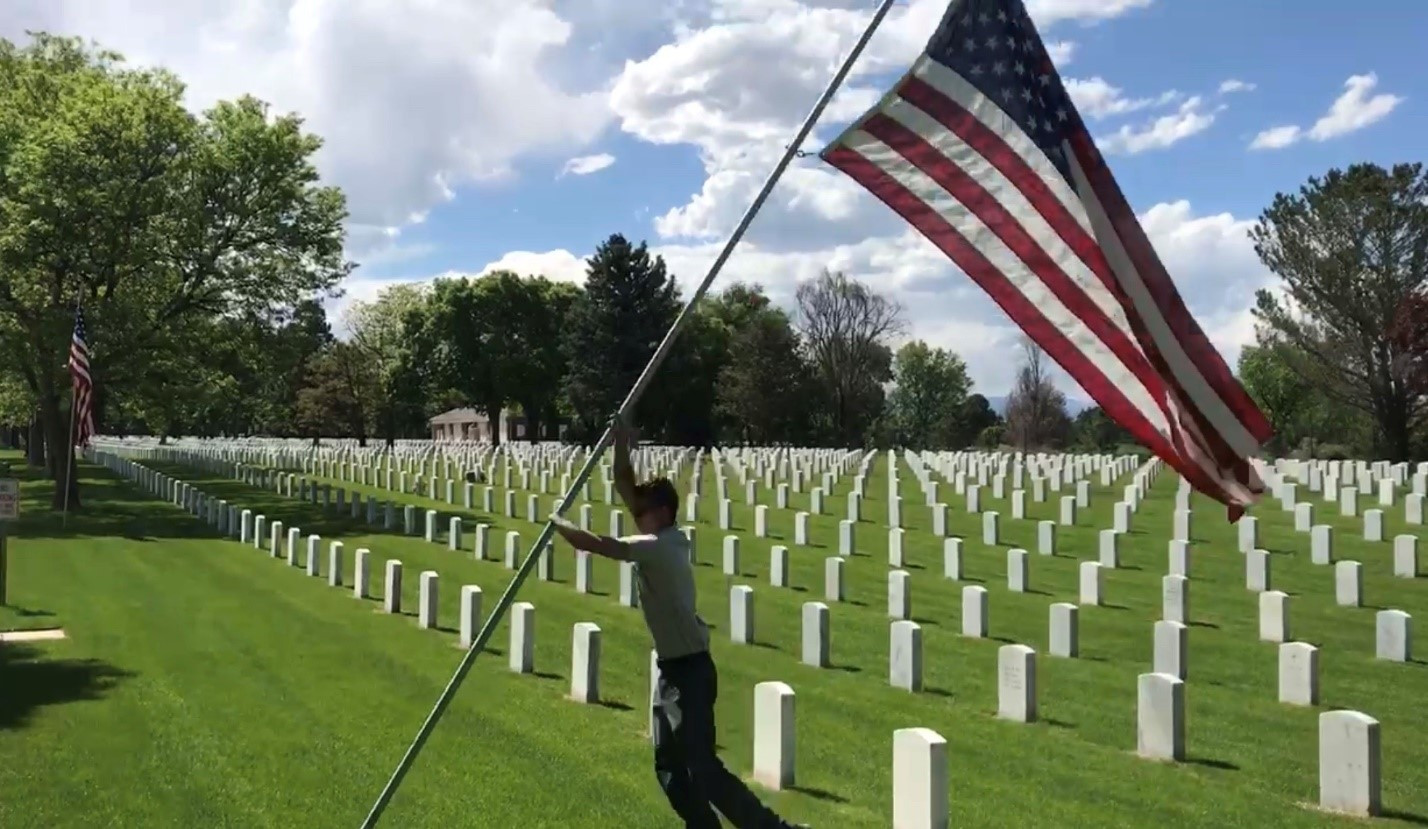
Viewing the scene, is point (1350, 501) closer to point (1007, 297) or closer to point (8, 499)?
point (1007, 297)

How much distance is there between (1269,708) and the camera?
32.2 feet

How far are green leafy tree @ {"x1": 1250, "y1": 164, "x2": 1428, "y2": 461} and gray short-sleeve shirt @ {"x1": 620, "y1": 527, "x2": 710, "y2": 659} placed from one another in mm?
45543

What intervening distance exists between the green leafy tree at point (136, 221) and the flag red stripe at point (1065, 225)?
26159 millimetres

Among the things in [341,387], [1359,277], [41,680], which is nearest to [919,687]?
[41,680]

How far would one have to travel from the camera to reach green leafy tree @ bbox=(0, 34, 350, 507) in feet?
92.7

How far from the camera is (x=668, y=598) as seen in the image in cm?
548

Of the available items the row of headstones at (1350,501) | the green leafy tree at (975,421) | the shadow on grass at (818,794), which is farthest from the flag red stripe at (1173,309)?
the green leafy tree at (975,421)

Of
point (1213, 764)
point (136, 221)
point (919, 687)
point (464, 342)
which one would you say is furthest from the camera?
point (464, 342)

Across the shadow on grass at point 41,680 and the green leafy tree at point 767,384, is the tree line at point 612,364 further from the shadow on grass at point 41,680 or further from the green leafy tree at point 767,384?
the shadow on grass at point 41,680

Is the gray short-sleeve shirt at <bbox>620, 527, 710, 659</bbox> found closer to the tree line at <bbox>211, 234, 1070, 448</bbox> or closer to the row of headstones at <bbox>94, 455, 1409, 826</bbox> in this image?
the row of headstones at <bbox>94, 455, 1409, 826</bbox>

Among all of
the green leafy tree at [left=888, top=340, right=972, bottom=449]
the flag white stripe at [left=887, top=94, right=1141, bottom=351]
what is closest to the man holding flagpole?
the flag white stripe at [left=887, top=94, right=1141, bottom=351]

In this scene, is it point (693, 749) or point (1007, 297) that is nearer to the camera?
point (693, 749)

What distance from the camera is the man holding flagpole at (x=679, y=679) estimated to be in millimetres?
5434

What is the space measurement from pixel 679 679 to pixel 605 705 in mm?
4854
